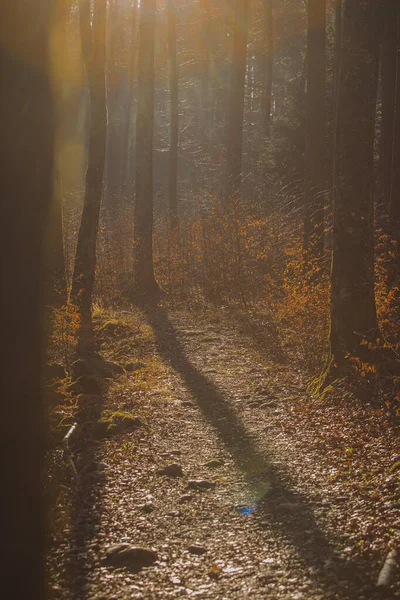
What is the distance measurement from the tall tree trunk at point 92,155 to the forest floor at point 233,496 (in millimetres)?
3128

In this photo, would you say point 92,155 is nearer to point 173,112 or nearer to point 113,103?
point 173,112

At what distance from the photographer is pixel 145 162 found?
16953 mm

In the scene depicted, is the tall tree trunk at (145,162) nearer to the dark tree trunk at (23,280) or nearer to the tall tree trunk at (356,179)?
the tall tree trunk at (356,179)

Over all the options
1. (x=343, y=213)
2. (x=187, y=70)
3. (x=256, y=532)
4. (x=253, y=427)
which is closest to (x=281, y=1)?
(x=187, y=70)

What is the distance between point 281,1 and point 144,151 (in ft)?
57.9

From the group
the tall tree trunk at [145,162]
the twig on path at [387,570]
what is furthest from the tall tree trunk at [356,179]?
the tall tree trunk at [145,162]

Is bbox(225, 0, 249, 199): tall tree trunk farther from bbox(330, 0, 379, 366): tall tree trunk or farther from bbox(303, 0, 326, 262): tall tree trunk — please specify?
bbox(330, 0, 379, 366): tall tree trunk

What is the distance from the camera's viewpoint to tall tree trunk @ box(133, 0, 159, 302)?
16469 millimetres

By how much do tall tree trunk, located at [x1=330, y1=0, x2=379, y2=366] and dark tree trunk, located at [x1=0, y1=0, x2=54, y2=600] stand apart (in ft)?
17.7

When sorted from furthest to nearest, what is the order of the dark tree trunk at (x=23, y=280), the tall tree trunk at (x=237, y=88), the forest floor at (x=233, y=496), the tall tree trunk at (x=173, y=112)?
the tall tree trunk at (x=173, y=112) < the tall tree trunk at (x=237, y=88) < the forest floor at (x=233, y=496) < the dark tree trunk at (x=23, y=280)

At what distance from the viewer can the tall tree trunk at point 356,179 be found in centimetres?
779

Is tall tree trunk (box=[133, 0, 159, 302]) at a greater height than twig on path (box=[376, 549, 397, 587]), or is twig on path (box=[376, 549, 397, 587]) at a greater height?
tall tree trunk (box=[133, 0, 159, 302])

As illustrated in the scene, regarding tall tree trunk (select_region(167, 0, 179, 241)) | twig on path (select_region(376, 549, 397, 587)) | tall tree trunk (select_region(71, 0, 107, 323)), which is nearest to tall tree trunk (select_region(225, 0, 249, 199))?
tall tree trunk (select_region(167, 0, 179, 241))

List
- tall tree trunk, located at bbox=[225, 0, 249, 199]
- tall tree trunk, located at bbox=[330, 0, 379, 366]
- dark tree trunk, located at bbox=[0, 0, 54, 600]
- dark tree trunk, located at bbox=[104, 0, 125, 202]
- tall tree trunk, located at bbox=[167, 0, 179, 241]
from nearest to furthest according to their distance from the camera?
dark tree trunk, located at bbox=[0, 0, 54, 600] → tall tree trunk, located at bbox=[330, 0, 379, 366] → tall tree trunk, located at bbox=[225, 0, 249, 199] → tall tree trunk, located at bbox=[167, 0, 179, 241] → dark tree trunk, located at bbox=[104, 0, 125, 202]
